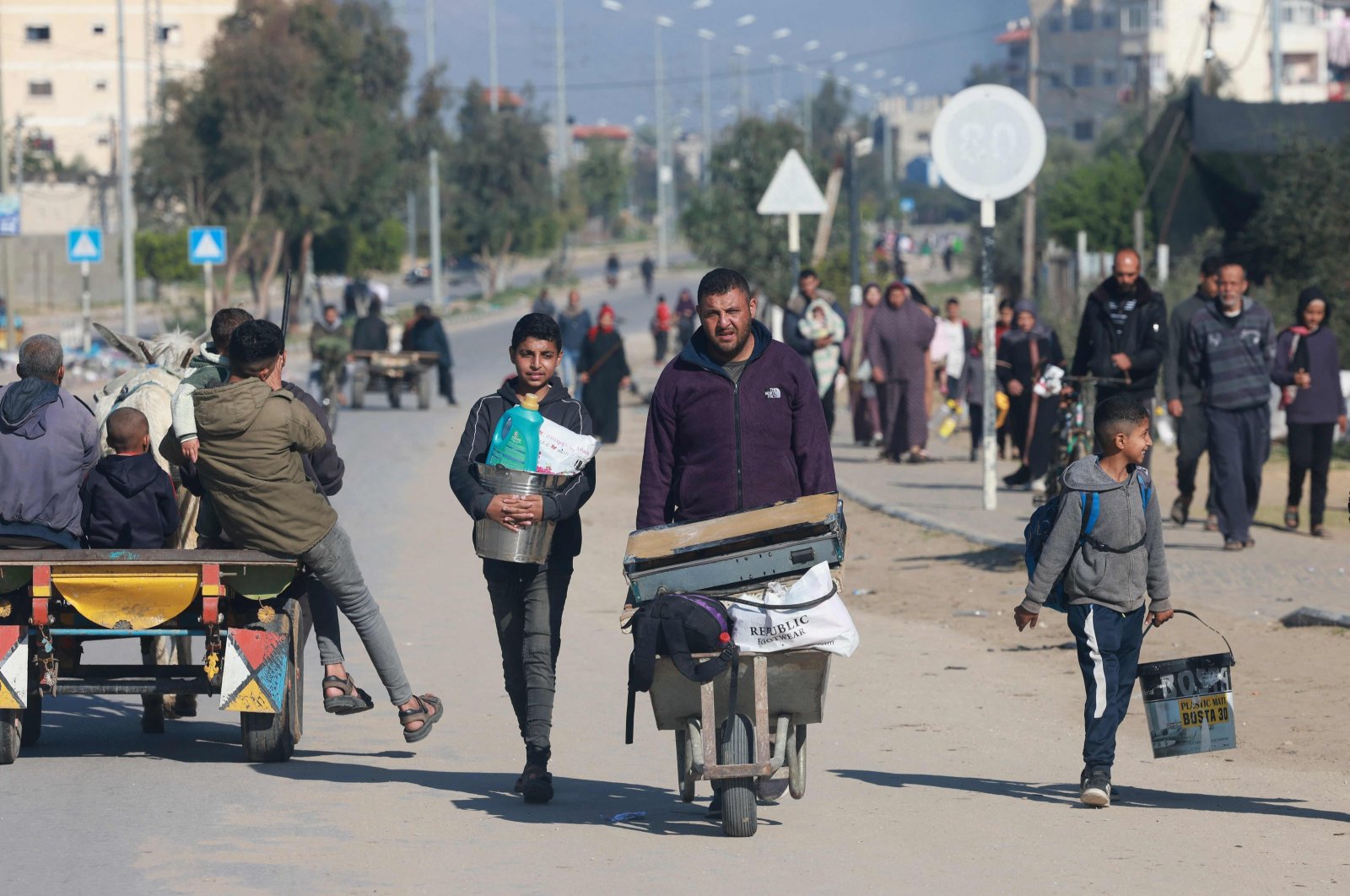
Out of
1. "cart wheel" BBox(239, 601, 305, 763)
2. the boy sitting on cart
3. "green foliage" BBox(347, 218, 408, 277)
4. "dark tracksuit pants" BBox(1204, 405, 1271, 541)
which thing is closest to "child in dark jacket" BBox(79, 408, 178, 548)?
the boy sitting on cart

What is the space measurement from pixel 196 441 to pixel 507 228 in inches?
2815

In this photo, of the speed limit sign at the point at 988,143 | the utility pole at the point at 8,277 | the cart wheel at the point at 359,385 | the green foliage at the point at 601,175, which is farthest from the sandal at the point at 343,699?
the green foliage at the point at 601,175

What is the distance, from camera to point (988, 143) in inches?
571

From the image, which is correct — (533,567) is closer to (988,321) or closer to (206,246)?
(988,321)

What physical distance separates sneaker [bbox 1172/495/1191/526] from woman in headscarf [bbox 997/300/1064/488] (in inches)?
106

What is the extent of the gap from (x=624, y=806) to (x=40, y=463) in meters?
2.71

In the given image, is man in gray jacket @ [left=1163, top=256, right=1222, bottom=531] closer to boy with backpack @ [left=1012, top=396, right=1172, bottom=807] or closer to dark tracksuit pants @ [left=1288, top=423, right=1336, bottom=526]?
dark tracksuit pants @ [left=1288, top=423, right=1336, bottom=526]

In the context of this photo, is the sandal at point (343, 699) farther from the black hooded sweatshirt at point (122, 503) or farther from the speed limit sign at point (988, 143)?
the speed limit sign at point (988, 143)

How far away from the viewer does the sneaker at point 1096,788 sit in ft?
22.5

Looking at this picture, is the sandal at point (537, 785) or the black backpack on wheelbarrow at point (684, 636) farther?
the sandal at point (537, 785)

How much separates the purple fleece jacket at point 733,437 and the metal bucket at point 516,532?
0.41 metres

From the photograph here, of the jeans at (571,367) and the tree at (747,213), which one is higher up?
the tree at (747,213)

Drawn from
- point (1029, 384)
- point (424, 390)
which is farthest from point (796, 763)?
point (424, 390)

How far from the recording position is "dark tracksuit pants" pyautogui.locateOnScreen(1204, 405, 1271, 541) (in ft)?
43.1
